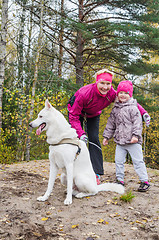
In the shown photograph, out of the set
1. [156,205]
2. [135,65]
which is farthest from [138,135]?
[135,65]

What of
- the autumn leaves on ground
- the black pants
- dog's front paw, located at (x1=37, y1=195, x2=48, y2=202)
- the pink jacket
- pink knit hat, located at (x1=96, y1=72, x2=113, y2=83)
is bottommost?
the autumn leaves on ground

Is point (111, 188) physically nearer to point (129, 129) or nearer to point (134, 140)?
point (134, 140)

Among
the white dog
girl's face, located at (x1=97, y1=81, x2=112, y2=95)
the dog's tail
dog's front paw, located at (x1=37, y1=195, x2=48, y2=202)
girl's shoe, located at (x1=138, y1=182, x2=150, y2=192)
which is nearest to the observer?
the white dog

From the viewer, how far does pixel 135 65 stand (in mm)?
11328

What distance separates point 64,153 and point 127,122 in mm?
1361

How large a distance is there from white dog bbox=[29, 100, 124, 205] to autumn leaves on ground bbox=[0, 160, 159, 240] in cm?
23

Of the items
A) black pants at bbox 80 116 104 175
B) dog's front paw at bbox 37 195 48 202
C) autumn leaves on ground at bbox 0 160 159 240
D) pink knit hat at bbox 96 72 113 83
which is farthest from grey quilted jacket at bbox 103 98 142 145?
dog's front paw at bbox 37 195 48 202

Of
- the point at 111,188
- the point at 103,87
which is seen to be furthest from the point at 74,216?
the point at 103,87

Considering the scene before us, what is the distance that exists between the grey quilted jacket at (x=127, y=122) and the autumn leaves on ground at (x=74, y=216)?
3.14 feet

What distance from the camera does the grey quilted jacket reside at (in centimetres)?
401

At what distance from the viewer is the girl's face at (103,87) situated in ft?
12.6

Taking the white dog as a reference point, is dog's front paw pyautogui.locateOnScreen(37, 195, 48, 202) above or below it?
below

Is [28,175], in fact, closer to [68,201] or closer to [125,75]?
[68,201]

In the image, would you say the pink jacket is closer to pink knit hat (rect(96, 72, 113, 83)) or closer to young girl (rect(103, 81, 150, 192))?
pink knit hat (rect(96, 72, 113, 83))
